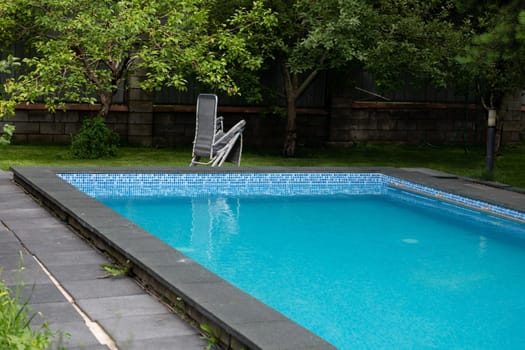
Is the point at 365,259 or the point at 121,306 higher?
the point at 121,306

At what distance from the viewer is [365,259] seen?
7.48 meters

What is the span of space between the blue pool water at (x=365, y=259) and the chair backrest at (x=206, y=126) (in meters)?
1.34

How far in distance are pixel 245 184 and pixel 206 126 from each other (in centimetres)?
128

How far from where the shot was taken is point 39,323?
13.7 feet

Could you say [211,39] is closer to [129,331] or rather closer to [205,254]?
[205,254]

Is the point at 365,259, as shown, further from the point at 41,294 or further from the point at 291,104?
the point at 291,104

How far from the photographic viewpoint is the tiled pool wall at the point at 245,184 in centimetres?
1025

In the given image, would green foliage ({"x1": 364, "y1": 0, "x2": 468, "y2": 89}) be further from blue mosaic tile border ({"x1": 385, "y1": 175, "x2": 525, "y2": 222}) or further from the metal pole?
blue mosaic tile border ({"x1": 385, "y1": 175, "x2": 525, "y2": 222})

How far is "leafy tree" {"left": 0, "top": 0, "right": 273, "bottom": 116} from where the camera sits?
1147cm

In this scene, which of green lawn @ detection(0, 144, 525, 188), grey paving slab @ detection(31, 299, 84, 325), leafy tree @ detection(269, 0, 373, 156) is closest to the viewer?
grey paving slab @ detection(31, 299, 84, 325)

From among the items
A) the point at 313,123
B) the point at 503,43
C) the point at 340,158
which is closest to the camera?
the point at 503,43

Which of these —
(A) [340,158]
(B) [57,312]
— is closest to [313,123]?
(A) [340,158]

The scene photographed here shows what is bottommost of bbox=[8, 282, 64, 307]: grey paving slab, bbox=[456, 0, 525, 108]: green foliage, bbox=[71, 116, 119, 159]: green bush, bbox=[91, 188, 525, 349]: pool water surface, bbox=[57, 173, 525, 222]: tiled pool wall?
bbox=[91, 188, 525, 349]: pool water surface

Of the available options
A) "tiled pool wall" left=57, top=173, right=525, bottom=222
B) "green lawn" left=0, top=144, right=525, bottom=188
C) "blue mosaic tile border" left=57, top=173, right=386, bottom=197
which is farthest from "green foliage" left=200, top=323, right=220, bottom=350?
"green lawn" left=0, top=144, right=525, bottom=188
